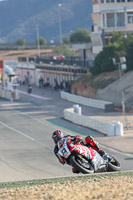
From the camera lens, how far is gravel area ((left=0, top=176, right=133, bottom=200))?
10594 mm

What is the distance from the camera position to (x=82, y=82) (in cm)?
→ 6031

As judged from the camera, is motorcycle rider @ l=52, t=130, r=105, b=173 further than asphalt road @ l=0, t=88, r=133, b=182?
No

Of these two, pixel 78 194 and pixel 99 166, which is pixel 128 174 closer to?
pixel 99 166

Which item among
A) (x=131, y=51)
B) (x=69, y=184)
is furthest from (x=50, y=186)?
(x=131, y=51)

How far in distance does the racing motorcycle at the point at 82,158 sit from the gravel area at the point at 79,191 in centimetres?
47

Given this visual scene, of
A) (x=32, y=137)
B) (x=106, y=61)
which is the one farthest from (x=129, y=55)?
(x=32, y=137)

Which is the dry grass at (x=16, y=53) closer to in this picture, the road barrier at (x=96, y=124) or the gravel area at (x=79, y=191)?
the road barrier at (x=96, y=124)

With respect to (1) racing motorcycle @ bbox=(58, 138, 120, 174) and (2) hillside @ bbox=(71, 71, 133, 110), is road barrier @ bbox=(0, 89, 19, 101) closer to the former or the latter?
(2) hillside @ bbox=(71, 71, 133, 110)

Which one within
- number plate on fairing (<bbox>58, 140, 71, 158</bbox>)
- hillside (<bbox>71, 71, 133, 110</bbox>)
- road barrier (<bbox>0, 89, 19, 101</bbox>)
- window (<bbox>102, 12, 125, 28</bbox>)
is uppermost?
window (<bbox>102, 12, 125, 28</bbox>)

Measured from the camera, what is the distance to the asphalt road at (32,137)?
21203mm

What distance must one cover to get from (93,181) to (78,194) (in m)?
1.76

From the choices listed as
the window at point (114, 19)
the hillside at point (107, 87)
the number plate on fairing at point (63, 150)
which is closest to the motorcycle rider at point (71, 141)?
the number plate on fairing at point (63, 150)

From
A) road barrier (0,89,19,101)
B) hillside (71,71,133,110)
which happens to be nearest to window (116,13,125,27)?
hillside (71,71,133,110)

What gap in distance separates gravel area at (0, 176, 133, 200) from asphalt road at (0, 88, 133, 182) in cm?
530
